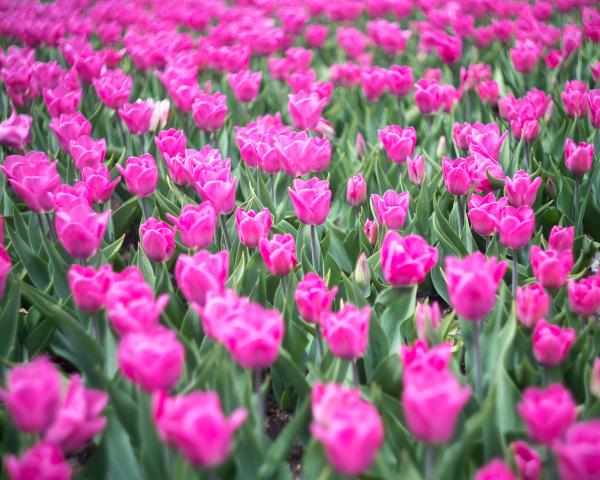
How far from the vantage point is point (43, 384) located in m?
1.14

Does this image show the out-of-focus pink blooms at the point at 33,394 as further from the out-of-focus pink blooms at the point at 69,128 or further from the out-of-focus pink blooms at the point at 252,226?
the out-of-focus pink blooms at the point at 69,128

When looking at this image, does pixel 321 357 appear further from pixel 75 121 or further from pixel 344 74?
pixel 344 74

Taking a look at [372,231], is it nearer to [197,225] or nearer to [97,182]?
[197,225]

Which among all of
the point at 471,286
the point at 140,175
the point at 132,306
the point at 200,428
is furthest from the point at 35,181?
the point at 471,286

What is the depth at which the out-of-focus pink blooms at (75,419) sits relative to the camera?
1175 mm

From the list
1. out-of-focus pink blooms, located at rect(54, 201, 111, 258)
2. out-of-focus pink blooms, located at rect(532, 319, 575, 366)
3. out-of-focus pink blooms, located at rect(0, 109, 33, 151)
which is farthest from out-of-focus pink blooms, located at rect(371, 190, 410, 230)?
out-of-focus pink blooms, located at rect(0, 109, 33, 151)

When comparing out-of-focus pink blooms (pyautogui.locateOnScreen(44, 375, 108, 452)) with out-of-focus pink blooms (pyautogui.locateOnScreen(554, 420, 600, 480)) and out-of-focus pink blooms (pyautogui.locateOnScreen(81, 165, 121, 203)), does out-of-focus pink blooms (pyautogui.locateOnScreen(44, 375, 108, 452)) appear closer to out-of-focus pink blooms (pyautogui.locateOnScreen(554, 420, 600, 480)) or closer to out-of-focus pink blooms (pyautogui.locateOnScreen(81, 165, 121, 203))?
out-of-focus pink blooms (pyautogui.locateOnScreen(554, 420, 600, 480))

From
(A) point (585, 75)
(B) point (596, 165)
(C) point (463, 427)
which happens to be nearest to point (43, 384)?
(C) point (463, 427)

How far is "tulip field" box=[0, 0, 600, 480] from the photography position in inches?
46.9

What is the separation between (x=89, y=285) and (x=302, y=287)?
52 centimetres

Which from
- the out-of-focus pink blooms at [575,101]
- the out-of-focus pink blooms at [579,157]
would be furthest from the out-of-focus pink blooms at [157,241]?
the out-of-focus pink blooms at [575,101]

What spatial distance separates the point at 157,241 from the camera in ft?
6.40

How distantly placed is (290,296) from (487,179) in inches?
40.8

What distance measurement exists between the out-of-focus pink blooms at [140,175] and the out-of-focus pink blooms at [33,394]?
3.91ft
